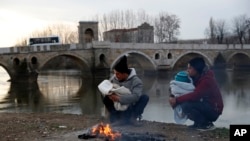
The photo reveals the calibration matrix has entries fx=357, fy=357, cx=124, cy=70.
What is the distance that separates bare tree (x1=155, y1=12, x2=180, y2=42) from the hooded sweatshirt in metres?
47.0

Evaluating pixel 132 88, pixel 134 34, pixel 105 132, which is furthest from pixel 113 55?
pixel 105 132

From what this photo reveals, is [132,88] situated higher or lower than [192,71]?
lower

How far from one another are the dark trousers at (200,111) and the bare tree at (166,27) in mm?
47105

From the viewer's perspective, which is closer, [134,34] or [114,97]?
[114,97]

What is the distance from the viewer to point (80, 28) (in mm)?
34531

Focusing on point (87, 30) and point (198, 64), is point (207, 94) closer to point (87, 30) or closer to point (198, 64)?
point (198, 64)

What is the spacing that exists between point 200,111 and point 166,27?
47500mm

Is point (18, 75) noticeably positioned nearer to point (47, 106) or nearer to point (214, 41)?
point (47, 106)

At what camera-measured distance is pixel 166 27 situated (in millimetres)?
51750

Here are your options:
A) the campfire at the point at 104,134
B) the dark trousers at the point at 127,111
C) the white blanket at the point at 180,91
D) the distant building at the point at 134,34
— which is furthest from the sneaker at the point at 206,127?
the distant building at the point at 134,34

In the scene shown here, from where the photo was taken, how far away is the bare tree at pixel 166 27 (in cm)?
A: 5172

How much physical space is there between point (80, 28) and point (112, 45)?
4.29 meters

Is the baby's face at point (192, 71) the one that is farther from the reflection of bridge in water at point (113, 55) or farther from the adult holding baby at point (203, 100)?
the reflection of bridge in water at point (113, 55)

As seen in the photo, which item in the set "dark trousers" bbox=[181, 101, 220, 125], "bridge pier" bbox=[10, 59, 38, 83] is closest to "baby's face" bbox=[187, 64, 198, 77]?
"dark trousers" bbox=[181, 101, 220, 125]
